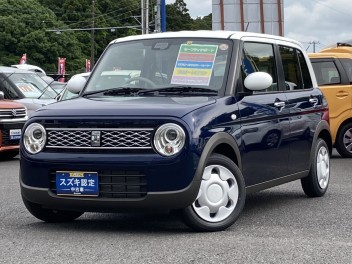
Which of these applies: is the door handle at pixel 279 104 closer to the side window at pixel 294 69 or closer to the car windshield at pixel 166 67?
the side window at pixel 294 69

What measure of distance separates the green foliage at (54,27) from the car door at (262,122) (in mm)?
65786

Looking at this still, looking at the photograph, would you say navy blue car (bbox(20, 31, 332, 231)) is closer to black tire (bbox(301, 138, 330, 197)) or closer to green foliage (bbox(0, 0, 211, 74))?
black tire (bbox(301, 138, 330, 197))

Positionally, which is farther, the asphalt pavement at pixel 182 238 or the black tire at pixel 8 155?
the black tire at pixel 8 155

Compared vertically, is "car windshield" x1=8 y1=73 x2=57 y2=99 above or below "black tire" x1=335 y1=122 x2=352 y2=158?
above

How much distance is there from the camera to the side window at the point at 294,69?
27.7 ft

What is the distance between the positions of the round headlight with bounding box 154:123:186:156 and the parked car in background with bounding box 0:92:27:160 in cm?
874

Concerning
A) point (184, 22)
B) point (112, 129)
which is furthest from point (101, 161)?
point (184, 22)

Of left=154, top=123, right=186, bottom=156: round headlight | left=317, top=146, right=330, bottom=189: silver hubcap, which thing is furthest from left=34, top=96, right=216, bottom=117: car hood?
left=317, top=146, right=330, bottom=189: silver hubcap

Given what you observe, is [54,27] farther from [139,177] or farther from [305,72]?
[139,177]

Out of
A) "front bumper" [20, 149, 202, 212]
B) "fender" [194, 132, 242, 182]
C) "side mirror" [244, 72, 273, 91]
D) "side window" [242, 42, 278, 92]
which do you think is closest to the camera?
"front bumper" [20, 149, 202, 212]

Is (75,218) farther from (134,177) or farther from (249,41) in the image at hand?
(249,41)

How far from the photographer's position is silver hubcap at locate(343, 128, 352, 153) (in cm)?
1442

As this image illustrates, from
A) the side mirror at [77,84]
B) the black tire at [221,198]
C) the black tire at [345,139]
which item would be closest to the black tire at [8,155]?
the black tire at [345,139]

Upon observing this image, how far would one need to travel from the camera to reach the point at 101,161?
6.25 metres
